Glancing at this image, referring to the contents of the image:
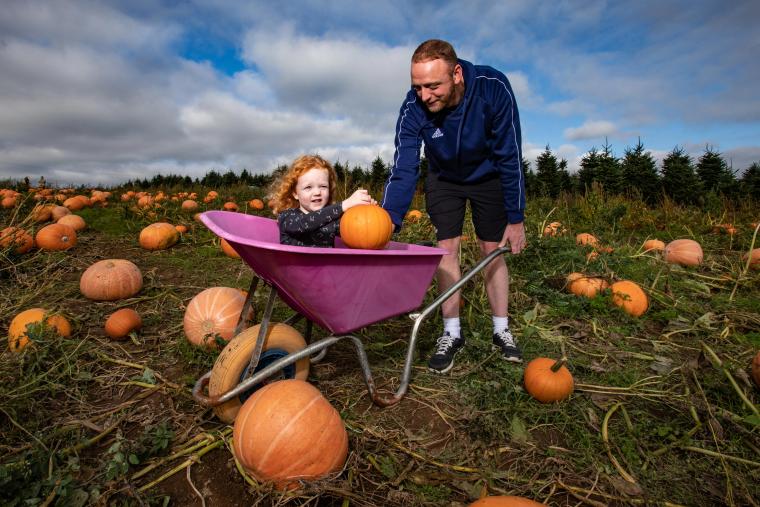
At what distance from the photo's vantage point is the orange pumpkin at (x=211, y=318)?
114 inches

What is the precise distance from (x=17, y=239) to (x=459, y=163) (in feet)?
16.9

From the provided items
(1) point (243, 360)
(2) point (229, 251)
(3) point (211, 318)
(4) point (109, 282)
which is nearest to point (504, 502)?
(1) point (243, 360)

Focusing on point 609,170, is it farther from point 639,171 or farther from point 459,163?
point 459,163

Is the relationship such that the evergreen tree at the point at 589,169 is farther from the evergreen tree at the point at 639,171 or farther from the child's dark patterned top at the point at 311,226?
the child's dark patterned top at the point at 311,226

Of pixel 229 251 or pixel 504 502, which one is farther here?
pixel 229 251

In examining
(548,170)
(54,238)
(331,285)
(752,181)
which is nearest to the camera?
(331,285)

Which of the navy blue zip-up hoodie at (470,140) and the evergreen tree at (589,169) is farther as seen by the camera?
the evergreen tree at (589,169)

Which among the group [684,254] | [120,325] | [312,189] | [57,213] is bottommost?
[120,325]

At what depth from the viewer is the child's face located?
2.73 metres

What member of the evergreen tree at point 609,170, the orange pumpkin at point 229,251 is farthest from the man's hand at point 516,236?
the evergreen tree at point 609,170

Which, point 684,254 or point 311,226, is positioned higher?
point 311,226

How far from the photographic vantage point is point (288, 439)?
64.6 inches

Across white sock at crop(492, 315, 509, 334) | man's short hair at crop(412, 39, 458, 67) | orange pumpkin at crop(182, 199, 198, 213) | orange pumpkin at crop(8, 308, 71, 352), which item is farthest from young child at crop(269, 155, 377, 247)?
orange pumpkin at crop(182, 199, 198, 213)

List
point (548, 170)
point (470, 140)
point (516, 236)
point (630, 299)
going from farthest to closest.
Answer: point (548, 170)
point (630, 299)
point (516, 236)
point (470, 140)
